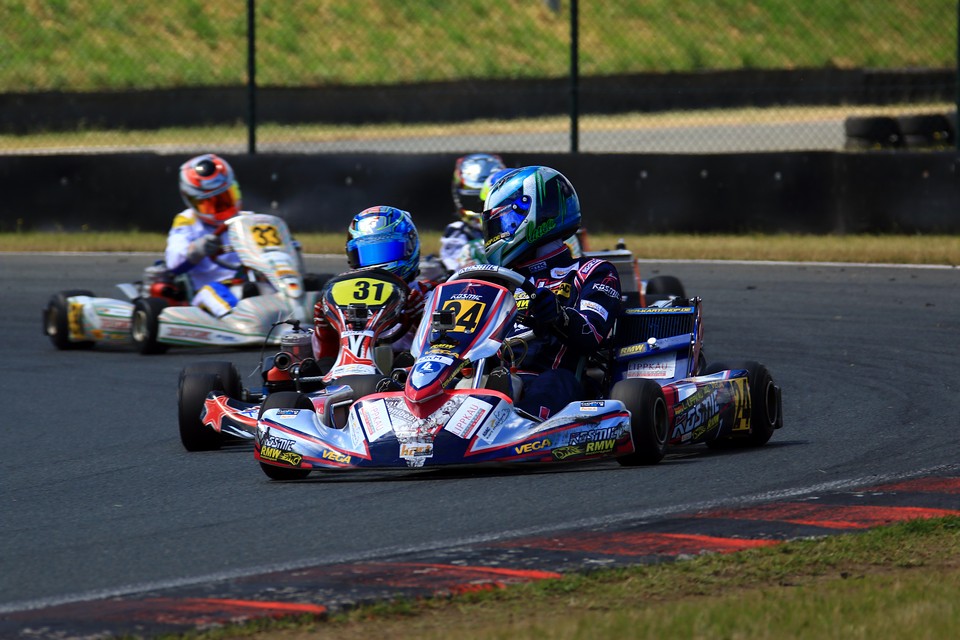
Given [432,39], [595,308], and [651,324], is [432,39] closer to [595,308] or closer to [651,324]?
[651,324]

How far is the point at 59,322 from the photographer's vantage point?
34.1ft

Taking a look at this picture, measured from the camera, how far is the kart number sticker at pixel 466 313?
6.12 m

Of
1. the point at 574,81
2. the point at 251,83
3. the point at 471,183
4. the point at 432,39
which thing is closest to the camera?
the point at 471,183

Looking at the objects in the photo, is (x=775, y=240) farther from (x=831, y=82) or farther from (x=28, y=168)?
(x=831, y=82)

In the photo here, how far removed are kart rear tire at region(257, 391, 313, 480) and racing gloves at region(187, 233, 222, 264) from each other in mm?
4333

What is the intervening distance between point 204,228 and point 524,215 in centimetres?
442

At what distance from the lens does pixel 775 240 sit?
1447 centimetres

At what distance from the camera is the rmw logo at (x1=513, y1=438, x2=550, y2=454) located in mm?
5844

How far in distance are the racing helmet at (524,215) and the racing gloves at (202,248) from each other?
12.9 ft

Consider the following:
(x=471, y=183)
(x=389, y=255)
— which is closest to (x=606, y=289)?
(x=389, y=255)

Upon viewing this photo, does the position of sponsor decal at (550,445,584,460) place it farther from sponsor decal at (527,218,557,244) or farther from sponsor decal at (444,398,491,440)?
sponsor decal at (527,218,557,244)

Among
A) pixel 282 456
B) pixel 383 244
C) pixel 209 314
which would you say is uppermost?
pixel 383 244

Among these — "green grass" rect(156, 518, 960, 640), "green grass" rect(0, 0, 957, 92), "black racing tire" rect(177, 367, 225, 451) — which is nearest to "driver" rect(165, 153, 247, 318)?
"black racing tire" rect(177, 367, 225, 451)

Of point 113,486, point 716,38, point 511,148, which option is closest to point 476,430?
point 113,486
